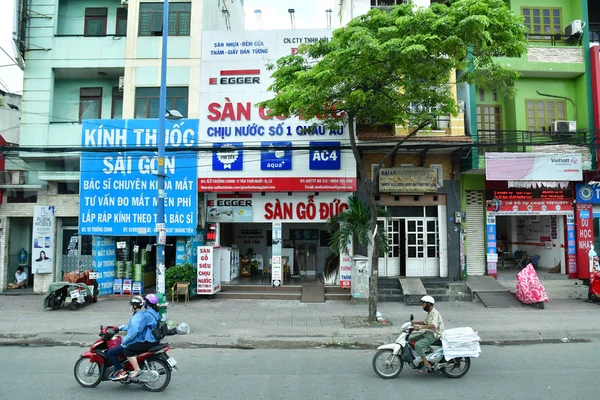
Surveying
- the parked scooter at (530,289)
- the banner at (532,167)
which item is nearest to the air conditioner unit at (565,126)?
the banner at (532,167)

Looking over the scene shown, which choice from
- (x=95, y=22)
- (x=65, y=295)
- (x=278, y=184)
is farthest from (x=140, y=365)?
(x=95, y=22)

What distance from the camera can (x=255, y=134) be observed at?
1523cm

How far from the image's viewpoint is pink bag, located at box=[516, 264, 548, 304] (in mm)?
13273

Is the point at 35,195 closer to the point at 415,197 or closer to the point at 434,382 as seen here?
the point at 415,197

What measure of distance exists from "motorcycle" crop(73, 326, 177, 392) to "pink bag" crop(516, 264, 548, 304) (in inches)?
456

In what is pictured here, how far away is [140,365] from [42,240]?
11.8 meters

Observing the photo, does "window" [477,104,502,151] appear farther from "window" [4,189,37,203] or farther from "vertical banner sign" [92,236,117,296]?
"window" [4,189,37,203]

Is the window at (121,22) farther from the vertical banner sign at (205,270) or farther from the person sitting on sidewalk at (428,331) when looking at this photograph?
the person sitting on sidewalk at (428,331)

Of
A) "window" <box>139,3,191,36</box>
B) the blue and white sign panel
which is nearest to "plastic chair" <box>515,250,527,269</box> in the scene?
the blue and white sign panel

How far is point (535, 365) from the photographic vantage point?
7895 mm

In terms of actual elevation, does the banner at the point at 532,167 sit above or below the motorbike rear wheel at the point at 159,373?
above

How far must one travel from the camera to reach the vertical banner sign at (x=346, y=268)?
14.9m

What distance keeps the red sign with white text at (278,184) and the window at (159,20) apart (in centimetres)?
600

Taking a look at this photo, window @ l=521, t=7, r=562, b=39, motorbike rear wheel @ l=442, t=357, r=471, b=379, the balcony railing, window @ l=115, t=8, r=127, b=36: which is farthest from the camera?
window @ l=115, t=8, r=127, b=36
